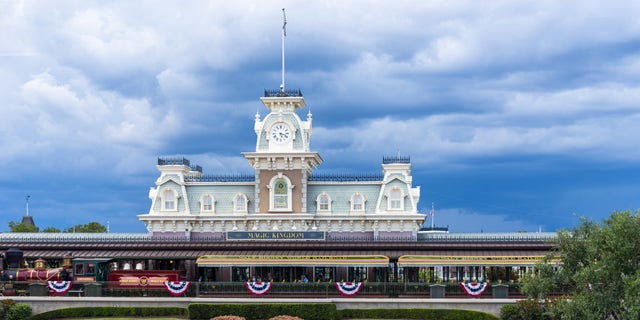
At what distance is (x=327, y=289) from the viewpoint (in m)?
64.6

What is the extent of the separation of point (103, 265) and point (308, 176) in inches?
861

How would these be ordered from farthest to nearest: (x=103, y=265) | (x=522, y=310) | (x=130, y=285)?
(x=103, y=265) < (x=130, y=285) < (x=522, y=310)

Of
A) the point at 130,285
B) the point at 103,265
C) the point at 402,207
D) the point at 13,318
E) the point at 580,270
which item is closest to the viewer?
the point at 580,270

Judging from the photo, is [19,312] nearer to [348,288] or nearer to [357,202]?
[348,288]

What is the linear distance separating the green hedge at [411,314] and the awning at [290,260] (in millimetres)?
7498

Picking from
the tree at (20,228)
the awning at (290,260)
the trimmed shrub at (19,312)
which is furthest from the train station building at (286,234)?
the tree at (20,228)

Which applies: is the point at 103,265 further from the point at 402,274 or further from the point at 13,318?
the point at 402,274

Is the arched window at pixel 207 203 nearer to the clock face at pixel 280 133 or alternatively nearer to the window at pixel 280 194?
the window at pixel 280 194

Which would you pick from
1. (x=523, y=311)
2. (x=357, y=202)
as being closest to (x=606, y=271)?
(x=523, y=311)

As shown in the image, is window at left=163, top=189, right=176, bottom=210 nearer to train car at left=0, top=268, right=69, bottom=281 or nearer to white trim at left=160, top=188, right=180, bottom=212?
white trim at left=160, top=188, right=180, bottom=212

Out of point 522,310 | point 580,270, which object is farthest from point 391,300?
point 580,270

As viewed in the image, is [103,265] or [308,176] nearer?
[103,265]

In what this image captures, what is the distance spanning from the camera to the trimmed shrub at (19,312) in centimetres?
6138

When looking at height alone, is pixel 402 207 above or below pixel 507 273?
above
